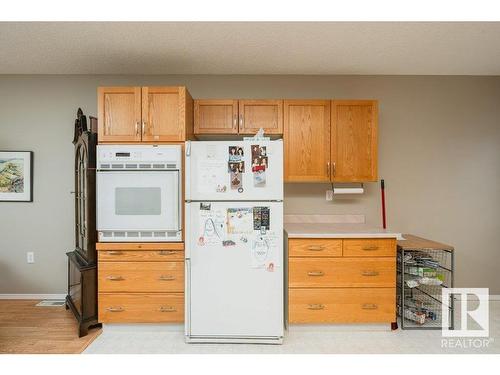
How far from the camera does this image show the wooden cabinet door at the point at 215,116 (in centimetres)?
319

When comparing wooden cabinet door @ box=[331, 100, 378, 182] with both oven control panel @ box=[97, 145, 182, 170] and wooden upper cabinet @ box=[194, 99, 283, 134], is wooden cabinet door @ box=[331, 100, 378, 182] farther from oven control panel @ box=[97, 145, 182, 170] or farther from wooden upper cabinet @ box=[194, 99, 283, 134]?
oven control panel @ box=[97, 145, 182, 170]

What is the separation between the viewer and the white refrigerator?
255 cm

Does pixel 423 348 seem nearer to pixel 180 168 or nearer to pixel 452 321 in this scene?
pixel 452 321

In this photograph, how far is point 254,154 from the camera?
8.37 feet

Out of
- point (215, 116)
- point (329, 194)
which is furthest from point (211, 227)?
point (329, 194)

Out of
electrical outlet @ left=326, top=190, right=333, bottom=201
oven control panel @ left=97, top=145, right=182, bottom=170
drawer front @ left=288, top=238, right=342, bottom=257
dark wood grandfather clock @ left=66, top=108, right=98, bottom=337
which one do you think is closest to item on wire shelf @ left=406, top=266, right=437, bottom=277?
drawer front @ left=288, top=238, right=342, bottom=257

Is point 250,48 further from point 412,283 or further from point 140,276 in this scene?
point 412,283

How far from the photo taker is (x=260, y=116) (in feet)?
10.5

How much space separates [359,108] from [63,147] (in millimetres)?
3126

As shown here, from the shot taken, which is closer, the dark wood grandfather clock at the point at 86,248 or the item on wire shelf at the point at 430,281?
the dark wood grandfather clock at the point at 86,248

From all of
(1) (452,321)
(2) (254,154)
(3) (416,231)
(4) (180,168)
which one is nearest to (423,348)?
(1) (452,321)

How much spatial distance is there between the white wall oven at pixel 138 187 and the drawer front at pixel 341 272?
3.64 feet

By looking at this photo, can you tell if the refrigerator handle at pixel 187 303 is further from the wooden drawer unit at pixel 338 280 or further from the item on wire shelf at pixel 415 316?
the item on wire shelf at pixel 415 316

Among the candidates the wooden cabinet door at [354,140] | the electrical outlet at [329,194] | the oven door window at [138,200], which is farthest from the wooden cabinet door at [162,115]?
the electrical outlet at [329,194]
